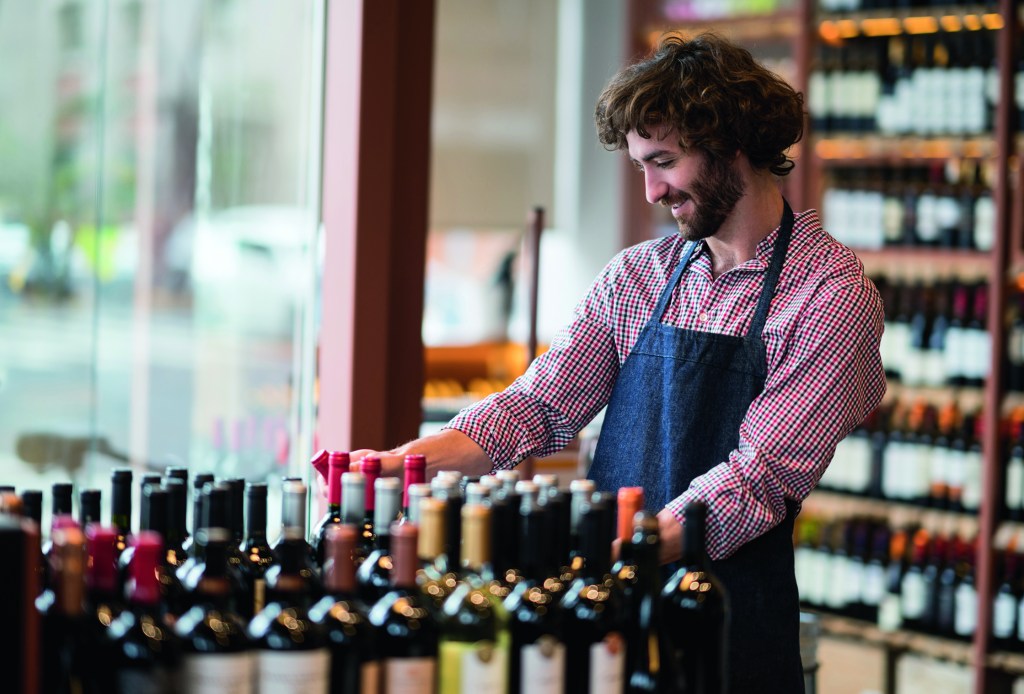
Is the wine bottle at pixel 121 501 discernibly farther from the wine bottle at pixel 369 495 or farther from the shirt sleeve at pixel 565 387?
the shirt sleeve at pixel 565 387

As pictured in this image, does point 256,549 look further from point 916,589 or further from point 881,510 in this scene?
point 881,510

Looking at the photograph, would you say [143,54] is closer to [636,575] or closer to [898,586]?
[636,575]

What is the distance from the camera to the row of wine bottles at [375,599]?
132 centimetres

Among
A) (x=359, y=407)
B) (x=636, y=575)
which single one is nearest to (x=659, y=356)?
(x=636, y=575)

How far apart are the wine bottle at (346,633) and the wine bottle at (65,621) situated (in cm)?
26

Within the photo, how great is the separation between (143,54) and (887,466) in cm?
329

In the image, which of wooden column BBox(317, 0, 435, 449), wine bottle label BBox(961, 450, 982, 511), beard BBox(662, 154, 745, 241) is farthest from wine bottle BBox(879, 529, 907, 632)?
beard BBox(662, 154, 745, 241)

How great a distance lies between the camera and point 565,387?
96.3 inches

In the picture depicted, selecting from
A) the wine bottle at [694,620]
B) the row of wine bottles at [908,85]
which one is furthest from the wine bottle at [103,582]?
the row of wine bottles at [908,85]

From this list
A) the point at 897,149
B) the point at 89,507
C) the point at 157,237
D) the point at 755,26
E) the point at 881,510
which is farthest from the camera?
the point at 755,26

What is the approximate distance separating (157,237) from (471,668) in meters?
3.28

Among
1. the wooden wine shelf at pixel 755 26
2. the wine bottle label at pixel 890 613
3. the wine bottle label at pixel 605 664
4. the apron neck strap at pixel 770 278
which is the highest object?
the wooden wine shelf at pixel 755 26

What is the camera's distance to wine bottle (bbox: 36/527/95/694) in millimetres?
1316

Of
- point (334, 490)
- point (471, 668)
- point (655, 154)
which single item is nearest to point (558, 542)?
point (471, 668)
